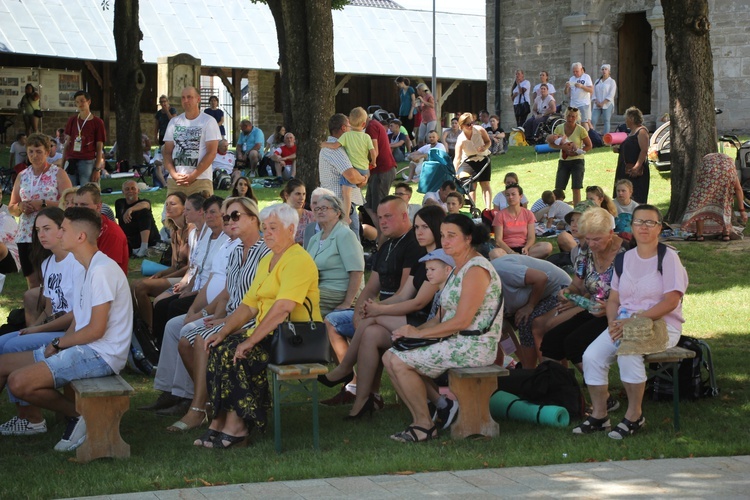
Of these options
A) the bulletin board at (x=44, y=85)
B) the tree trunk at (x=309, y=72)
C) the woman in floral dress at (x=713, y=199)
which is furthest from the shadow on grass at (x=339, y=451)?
the bulletin board at (x=44, y=85)

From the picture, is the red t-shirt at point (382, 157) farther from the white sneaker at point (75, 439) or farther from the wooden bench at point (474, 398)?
the white sneaker at point (75, 439)

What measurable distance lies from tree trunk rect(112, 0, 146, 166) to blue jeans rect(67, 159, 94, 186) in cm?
905

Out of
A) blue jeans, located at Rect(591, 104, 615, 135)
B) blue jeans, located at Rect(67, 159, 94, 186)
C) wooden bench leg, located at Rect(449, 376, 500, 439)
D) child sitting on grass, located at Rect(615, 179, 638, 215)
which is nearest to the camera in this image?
wooden bench leg, located at Rect(449, 376, 500, 439)

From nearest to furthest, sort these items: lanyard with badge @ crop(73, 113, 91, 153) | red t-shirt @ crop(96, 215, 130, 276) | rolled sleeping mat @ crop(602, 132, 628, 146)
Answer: red t-shirt @ crop(96, 215, 130, 276) → lanyard with badge @ crop(73, 113, 91, 153) → rolled sleeping mat @ crop(602, 132, 628, 146)

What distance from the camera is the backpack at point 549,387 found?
722cm

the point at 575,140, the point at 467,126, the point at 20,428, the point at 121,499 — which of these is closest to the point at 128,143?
the point at 467,126

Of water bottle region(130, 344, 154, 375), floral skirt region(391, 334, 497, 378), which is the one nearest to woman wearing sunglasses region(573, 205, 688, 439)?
floral skirt region(391, 334, 497, 378)

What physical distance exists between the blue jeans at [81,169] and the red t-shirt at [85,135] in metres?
0.12

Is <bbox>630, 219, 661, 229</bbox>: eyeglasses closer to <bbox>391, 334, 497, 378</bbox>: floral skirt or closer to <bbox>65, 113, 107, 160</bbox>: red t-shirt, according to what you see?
<bbox>391, 334, 497, 378</bbox>: floral skirt

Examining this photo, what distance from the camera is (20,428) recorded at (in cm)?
733

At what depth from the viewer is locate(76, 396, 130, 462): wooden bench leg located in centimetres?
643

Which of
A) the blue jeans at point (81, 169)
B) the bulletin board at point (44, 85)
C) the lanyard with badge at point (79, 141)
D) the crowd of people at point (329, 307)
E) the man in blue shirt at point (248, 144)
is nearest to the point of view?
the crowd of people at point (329, 307)

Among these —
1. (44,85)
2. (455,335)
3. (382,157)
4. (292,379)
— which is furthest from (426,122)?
(292,379)

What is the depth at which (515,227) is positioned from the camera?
1273 centimetres
